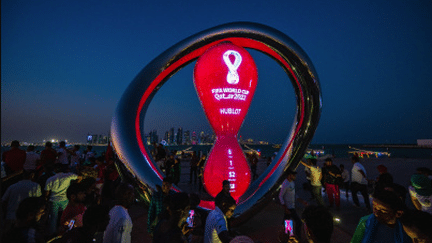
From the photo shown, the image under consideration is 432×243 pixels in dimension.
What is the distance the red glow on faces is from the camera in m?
4.95

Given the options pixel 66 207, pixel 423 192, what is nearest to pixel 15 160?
pixel 66 207

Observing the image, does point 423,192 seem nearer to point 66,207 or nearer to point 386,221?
point 386,221

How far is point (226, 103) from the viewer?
5.01 meters

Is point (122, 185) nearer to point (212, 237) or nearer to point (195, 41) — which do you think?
point (212, 237)

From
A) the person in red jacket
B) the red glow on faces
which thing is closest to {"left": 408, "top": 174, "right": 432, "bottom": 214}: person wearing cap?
the red glow on faces

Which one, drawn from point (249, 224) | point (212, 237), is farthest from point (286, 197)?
point (212, 237)

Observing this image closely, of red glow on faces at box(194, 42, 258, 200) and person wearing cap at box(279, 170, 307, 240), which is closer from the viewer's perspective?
person wearing cap at box(279, 170, 307, 240)

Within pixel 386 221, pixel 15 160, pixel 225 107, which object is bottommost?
pixel 386 221

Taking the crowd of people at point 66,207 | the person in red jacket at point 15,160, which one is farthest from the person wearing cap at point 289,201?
the person in red jacket at point 15,160

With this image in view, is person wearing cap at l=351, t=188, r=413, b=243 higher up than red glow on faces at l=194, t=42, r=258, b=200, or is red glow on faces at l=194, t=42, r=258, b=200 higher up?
red glow on faces at l=194, t=42, r=258, b=200

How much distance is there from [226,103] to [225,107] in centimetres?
10

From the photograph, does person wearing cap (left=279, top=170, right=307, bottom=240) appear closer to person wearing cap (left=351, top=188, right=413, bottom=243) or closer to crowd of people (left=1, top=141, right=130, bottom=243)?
person wearing cap (left=351, top=188, right=413, bottom=243)

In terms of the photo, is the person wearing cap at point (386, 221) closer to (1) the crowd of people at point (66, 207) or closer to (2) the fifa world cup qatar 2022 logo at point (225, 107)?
(1) the crowd of people at point (66, 207)

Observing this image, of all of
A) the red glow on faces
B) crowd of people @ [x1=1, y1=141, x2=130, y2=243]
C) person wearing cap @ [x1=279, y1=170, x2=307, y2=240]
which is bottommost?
person wearing cap @ [x1=279, y1=170, x2=307, y2=240]
